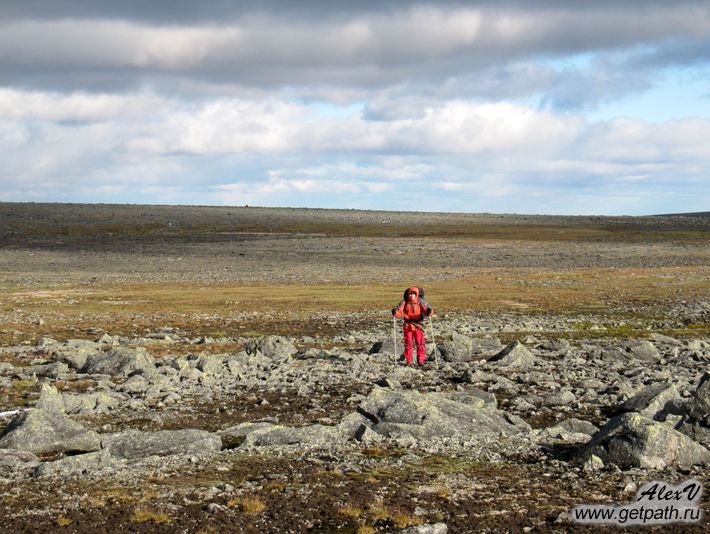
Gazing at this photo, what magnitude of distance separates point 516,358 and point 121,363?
11.1m

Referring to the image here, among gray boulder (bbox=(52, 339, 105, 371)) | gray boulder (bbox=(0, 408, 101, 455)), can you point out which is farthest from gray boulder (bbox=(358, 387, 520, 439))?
gray boulder (bbox=(52, 339, 105, 371))

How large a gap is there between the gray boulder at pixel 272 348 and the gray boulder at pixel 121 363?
3702 mm

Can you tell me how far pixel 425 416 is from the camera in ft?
55.0

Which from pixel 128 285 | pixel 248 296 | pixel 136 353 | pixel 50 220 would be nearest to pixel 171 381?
pixel 136 353

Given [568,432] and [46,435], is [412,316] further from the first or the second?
[46,435]

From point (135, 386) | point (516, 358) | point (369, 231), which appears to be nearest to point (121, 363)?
point (135, 386)

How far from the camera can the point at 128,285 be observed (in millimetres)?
55969

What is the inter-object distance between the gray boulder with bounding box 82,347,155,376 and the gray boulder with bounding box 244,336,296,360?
3.70 metres

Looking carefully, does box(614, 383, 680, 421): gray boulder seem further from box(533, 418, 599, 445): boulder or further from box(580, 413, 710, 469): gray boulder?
box(580, 413, 710, 469): gray boulder

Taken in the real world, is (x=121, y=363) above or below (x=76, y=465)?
below

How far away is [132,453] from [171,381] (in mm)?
7508

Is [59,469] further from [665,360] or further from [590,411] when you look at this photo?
[665,360]

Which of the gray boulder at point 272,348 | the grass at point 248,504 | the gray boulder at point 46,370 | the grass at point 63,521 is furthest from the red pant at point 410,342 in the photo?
the grass at point 63,521

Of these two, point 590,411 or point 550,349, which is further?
point 550,349
